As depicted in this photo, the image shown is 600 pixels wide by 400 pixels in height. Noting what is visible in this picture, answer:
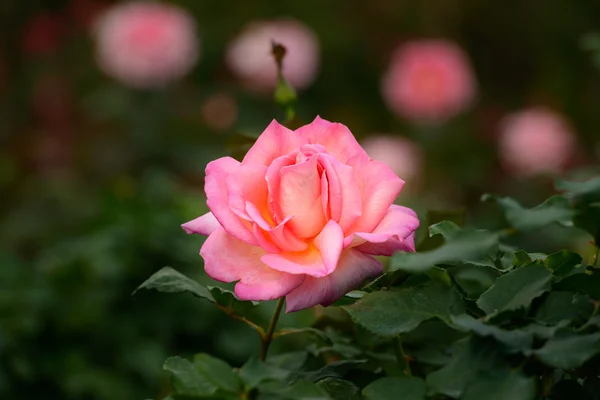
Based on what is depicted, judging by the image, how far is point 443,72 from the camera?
9.66 ft

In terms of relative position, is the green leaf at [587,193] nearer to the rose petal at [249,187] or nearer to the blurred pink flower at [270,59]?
the rose petal at [249,187]

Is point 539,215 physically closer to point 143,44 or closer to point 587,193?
point 587,193

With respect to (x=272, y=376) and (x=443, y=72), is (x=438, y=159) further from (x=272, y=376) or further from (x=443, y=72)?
(x=272, y=376)

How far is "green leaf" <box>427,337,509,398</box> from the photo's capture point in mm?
435

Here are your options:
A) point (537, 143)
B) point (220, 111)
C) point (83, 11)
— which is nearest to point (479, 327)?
point (537, 143)

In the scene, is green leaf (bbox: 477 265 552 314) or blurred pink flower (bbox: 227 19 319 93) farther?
blurred pink flower (bbox: 227 19 319 93)

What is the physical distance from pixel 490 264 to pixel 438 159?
2765 mm

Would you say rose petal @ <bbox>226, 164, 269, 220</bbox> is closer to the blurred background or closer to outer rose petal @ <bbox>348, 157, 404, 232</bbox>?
outer rose petal @ <bbox>348, 157, 404, 232</bbox>

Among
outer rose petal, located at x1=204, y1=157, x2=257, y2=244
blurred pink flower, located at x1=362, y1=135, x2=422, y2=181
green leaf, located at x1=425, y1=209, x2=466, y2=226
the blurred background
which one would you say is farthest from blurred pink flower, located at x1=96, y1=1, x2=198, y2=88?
outer rose petal, located at x1=204, y1=157, x2=257, y2=244

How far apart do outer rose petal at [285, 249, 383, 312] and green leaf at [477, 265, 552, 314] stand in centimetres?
6

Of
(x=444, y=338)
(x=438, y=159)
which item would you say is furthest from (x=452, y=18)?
(x=444, y=338)

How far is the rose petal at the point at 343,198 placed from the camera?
499 mm

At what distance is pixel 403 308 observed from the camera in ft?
1.58

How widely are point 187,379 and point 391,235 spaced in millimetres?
127
